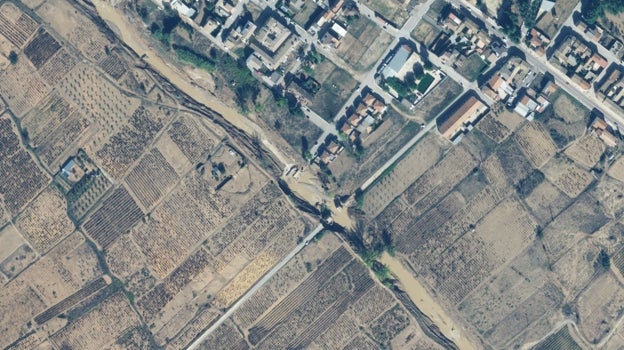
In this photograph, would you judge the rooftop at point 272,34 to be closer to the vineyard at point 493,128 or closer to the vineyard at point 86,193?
the vineyard at point 86,193

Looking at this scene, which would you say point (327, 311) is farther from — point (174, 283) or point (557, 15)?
point (557, 15)

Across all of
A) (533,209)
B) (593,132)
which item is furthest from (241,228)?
(593,132)

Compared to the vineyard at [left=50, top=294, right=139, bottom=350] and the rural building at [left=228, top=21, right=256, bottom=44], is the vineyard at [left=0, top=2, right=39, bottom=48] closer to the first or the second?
the rural building at [left=228, top=21, right=256, bottom=44]

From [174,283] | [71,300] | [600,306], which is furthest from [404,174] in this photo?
[71,300]

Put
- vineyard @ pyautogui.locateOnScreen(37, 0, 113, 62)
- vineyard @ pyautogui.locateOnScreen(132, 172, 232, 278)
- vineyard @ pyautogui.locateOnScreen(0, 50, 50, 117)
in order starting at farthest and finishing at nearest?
vineyard @ pyautogui.locateOnScreen(0, 50, 50, 117)
vineyard @ pyautogui.locateOnScreen(132, 172, 232, 278)
vineyard @ pyautogui.locateOnScreen(37, 0, 113, 62)

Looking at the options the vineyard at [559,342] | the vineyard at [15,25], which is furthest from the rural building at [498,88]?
the vineyard at [15,25]

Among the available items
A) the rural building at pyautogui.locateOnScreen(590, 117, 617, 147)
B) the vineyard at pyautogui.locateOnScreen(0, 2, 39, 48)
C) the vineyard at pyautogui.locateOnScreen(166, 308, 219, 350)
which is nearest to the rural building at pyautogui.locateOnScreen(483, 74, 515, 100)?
the rural building at pyautogui.locateOnScreen(590, 117, 617, 147)
